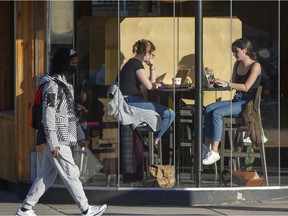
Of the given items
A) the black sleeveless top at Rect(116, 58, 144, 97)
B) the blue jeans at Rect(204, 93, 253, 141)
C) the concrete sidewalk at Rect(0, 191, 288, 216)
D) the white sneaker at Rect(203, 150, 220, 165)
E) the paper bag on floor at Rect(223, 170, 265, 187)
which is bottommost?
the concrete sidewalk at Rect(0, 191, 288, 216)

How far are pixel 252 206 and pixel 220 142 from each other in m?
0.89

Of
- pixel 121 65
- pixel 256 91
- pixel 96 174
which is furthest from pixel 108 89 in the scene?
pixel 256 91

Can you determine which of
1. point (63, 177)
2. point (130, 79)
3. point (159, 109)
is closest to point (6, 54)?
point (130, 79)

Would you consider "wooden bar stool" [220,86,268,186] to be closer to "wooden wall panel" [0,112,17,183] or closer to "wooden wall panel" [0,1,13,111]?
"wooden wall panel" [0,112,17,183]

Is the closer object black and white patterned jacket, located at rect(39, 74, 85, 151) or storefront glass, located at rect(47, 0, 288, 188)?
black and white patterned jacket, located at rect(39, 74, 85, 151)

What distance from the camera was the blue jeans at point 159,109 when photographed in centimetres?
1173

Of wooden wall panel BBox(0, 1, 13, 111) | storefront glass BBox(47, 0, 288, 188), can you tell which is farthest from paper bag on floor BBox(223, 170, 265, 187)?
wooden wall panel BBox(0, 1, 13, 111)

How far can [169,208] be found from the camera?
37.4ft

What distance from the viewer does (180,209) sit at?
11.3 meters

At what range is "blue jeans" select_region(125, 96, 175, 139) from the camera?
11734 millimetres

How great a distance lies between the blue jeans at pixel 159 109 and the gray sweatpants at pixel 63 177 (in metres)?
1.94

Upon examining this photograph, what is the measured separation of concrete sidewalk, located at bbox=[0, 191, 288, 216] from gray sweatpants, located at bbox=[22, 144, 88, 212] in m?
1.06

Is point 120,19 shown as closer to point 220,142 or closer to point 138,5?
point 138,5

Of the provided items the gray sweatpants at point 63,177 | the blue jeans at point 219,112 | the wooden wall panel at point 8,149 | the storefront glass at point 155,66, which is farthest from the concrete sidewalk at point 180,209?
the gray sweatpants at point 63,177
